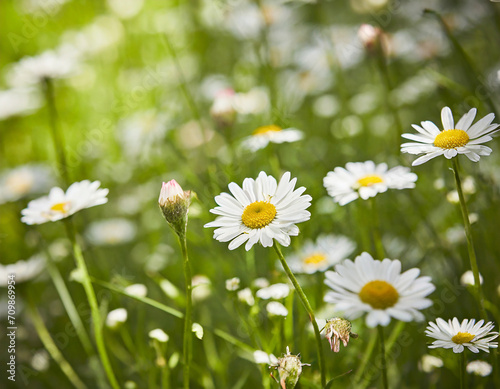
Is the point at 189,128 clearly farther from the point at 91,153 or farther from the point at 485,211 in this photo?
the point at 485,211

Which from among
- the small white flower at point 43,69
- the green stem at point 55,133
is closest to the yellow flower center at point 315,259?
the green stem at point 55,133

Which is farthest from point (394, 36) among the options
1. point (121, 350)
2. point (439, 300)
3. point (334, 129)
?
point (121, 350)

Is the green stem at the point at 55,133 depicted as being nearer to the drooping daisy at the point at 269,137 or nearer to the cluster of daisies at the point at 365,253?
the drooping daisy at the point at 269,137

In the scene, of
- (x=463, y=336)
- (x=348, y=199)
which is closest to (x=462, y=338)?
(x=463, y=336)

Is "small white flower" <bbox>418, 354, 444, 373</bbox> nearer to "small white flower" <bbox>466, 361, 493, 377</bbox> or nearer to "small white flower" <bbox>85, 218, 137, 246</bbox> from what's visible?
"small white flower" <bbox>466, 361, 493, 377</bbox>

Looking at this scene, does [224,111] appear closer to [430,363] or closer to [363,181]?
[363,181]

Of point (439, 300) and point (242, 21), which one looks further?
point (242, 21)

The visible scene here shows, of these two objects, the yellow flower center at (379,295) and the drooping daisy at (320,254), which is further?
the drooping daisy at (320,254)
